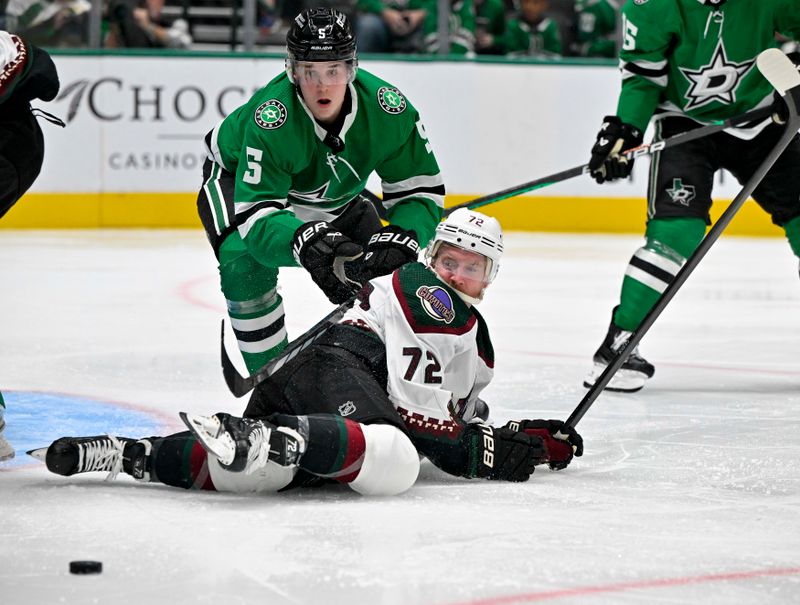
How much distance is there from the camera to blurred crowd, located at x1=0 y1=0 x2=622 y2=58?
815 centimetres

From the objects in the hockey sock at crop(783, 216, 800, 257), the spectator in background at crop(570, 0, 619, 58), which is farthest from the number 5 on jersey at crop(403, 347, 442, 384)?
the spectator in background at crop(570, 0, 619, 58)

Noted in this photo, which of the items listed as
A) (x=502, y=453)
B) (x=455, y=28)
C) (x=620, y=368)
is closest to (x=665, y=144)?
(x=620, y=368)

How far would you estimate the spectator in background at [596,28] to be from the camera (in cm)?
842

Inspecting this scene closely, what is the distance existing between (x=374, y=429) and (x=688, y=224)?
5.51ft

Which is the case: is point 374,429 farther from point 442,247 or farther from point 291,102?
point 291,102

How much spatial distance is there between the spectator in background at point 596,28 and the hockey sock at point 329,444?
21.0 feet

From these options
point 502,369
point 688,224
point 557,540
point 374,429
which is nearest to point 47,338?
point 502,369

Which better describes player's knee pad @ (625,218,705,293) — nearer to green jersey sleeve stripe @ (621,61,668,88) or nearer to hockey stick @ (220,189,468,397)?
green jersey sleeve stripe @ (621,61,668,88)

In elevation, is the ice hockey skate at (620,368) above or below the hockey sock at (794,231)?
below

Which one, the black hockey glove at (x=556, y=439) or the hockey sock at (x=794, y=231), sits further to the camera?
the hockey sock at (x=794, y=231)

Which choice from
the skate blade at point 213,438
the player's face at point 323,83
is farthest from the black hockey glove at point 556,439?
the player's face at point 323,83

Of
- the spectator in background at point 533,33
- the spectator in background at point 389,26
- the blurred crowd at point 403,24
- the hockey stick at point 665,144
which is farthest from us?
the spectator in background at point 533,33

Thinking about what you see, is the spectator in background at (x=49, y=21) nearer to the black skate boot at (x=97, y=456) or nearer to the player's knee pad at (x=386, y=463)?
the black skate boot at (x=97, y=456)

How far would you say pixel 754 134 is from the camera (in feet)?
12.6
